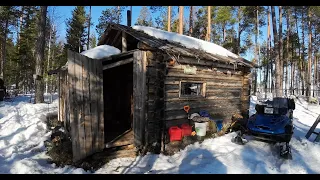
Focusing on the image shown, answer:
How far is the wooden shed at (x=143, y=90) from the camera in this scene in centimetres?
562

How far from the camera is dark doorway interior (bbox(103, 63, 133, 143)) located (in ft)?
33.0

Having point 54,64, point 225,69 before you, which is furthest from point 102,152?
point 54,64

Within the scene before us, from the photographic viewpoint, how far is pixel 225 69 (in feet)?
31.8

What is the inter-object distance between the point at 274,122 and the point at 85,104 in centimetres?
576

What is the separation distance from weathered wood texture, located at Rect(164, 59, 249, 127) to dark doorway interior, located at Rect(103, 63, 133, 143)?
311 centimetres

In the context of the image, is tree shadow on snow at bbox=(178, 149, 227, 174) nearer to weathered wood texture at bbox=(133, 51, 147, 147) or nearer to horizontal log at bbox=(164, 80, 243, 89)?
weathered wood texture at bbox=(133, 51, 147, 147)

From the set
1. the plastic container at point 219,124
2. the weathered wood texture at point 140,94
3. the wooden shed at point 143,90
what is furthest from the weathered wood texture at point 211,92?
the weathered wood texture at point 140,94

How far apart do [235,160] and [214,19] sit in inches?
937

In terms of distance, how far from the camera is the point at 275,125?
629cm

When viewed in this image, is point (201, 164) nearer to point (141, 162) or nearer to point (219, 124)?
point (141, 162)

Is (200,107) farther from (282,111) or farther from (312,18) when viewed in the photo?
(312,18)

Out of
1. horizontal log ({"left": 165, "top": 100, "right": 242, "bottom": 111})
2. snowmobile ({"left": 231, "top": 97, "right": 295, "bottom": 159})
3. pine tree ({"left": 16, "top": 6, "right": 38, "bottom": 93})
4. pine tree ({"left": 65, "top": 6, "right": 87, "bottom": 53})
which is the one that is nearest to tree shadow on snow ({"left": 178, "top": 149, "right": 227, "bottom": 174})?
snowmobile ({"left": 231, "top": 97, "right": 295, "bottom": 159})

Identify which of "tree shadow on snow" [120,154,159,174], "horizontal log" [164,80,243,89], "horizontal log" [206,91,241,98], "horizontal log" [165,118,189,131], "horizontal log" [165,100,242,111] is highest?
"horizontal log" [164,80,243,89]

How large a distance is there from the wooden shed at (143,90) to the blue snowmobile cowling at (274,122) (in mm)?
2356
